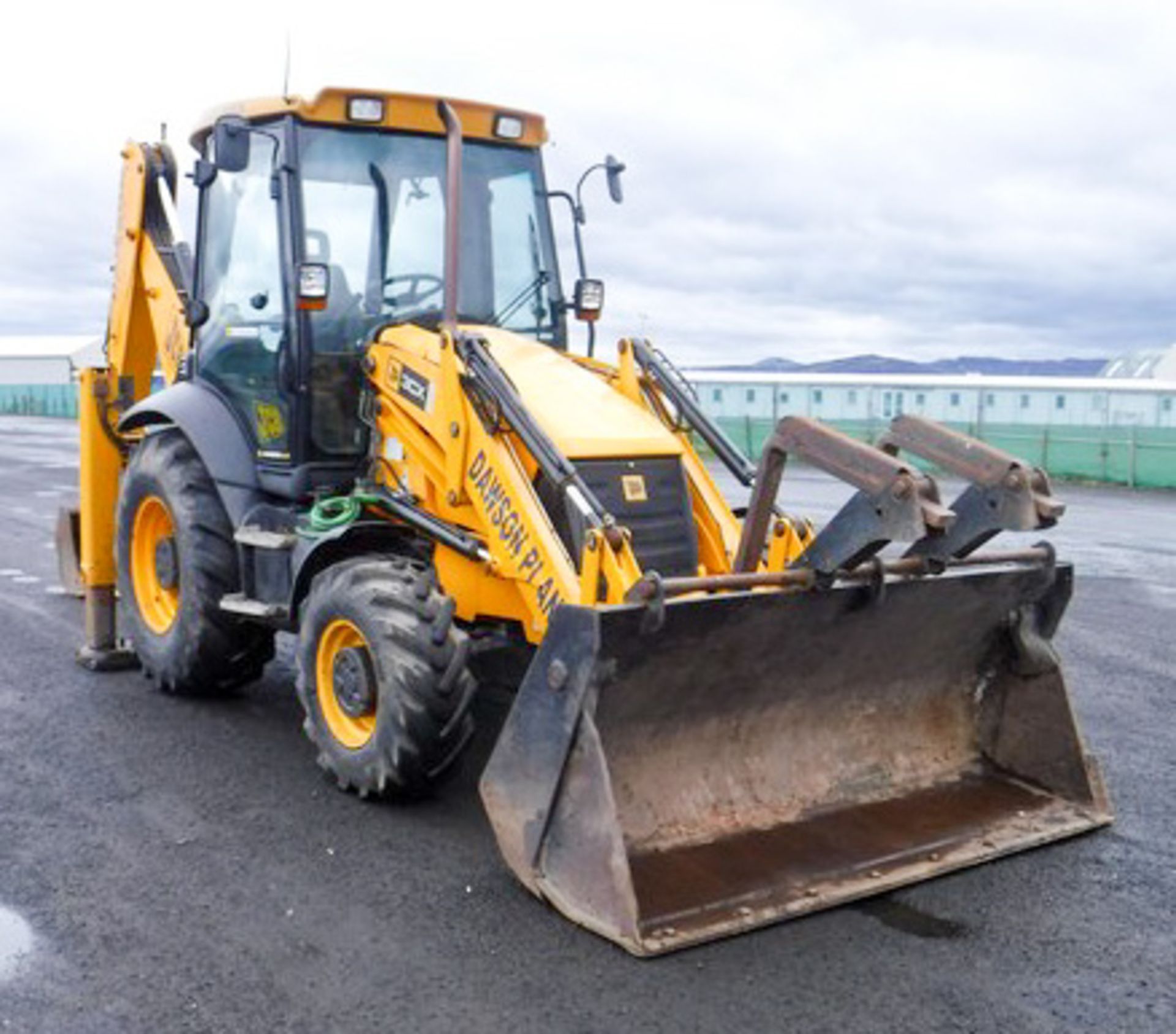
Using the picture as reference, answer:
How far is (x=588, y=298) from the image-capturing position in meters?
6.61

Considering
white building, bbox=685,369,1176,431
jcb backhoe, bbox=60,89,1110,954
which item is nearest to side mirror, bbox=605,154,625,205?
jcb backhoe, bbox=60,89,1110,954

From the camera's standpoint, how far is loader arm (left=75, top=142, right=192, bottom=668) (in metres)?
7.51

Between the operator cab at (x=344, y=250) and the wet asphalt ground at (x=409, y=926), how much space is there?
4.83 ft

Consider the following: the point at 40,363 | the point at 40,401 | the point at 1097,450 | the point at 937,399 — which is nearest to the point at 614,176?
the point at 1097,450

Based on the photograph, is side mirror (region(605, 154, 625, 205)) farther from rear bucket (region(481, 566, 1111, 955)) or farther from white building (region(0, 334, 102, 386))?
white building (region(0, 334, 102, 386))

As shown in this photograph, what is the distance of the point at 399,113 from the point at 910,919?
4.01m

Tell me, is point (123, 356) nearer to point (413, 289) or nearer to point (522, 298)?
point (413, 289)

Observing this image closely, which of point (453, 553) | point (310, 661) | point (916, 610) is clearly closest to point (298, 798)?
point (310, 661)

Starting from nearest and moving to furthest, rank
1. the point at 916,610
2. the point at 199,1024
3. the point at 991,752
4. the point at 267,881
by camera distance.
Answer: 1. the point at 199,1024
2. the point at 267,881
3. the point at 916,610
4. the point at 991,752

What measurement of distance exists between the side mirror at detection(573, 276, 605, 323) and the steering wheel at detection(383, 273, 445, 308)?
2.48ft

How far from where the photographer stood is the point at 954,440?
476cm

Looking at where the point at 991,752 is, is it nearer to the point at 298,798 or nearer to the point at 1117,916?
the point at 1117,916

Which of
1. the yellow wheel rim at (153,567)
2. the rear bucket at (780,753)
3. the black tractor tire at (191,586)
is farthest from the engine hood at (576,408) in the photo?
the yellow wheel rim at (153,567)

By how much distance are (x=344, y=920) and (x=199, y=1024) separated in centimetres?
73
